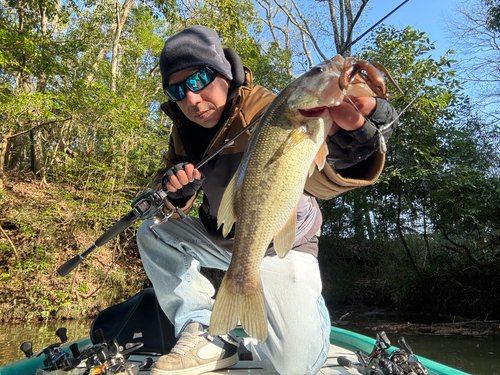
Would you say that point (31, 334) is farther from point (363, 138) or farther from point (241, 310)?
point (363, 138)

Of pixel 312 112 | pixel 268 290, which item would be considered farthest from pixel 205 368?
pixel 312 112

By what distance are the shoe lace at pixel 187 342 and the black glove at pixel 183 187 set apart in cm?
89

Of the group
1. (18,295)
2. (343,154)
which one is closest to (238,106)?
(343,154)

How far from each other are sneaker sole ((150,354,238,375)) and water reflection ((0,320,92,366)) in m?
5.27

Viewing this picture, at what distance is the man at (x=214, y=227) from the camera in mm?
2296

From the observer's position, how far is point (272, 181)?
1.59 meters

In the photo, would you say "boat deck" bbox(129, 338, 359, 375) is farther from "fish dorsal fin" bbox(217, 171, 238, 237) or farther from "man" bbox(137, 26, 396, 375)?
"fish dorsal fin" bbox(217, 171, 238, 237)

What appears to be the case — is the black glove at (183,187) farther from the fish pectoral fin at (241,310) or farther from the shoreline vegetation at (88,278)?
the shoreline vegetation at (88,278)

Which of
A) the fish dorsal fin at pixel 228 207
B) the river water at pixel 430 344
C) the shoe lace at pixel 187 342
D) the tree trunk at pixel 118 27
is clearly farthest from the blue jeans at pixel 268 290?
the tree trunk at pixel 118 27

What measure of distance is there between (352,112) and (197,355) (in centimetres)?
167

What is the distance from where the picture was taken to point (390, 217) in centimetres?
1316

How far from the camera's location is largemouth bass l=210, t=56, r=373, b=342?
1.51 m

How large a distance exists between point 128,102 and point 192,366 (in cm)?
1000

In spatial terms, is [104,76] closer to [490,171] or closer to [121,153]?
[121,153]
